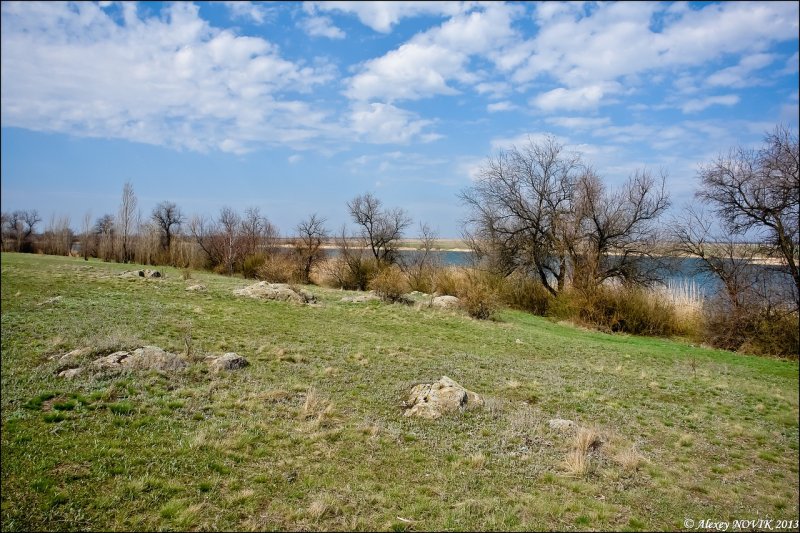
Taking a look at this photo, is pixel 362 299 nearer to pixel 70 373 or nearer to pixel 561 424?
pixel 70 373

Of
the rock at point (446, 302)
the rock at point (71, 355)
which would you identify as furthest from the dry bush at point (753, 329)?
the rock at point (71, 355)

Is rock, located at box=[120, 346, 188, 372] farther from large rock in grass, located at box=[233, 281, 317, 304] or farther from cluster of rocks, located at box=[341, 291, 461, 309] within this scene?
cluster of rocks, located at box=[341, 291, 461, 309]

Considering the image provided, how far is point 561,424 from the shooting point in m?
7.88

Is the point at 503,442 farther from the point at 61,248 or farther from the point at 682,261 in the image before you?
the point at 61,248

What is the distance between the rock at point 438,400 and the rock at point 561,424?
4.81ft

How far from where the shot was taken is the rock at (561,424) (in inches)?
305

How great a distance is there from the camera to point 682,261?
2453 centimetres

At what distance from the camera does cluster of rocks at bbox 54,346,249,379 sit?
29.2ft

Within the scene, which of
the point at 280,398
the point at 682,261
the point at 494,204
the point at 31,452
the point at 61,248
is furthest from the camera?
the point at 61,248

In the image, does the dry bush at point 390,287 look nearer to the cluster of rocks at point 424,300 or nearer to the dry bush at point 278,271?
the cluster of rocks at point 424,300

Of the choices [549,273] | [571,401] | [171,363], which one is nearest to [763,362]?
[571,401]

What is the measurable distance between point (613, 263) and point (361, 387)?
23.5 meters

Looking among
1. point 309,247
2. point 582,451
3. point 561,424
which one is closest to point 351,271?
point 309,247

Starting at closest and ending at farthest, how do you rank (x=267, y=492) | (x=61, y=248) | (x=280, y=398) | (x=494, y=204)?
(x=267, y=492), (x=280, y=398), (x=494, y=204), (x=61, y=248)
